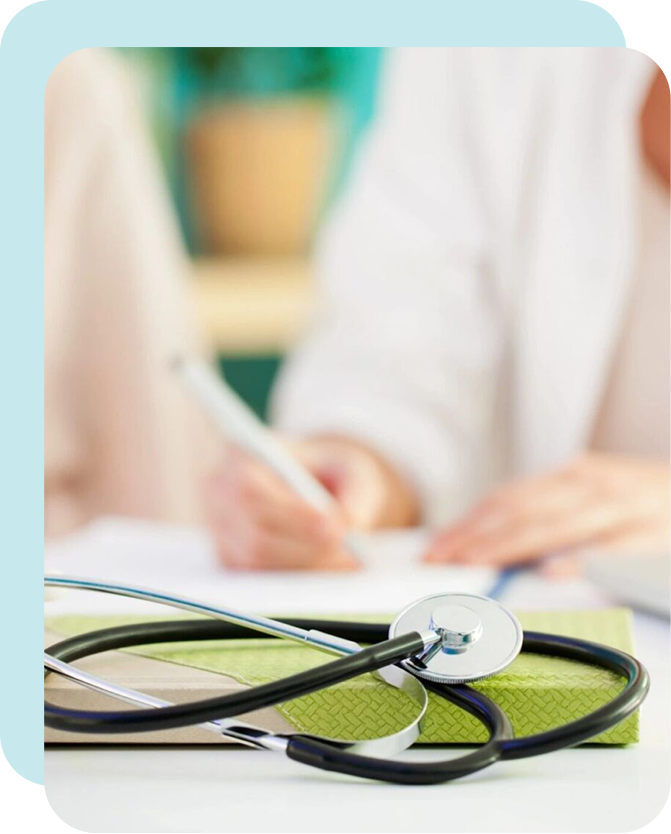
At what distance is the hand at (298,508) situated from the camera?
1.60 feet

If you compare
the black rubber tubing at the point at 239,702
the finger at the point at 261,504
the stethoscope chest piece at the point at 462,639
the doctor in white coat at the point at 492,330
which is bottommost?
the black rubber tubing at the point at 239,702

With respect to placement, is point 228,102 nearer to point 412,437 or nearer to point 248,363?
point 248,363

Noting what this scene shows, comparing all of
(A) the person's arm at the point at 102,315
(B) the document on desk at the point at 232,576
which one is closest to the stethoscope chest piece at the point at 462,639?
(B) the document on desk at the point at 232,576

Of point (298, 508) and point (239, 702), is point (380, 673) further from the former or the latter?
point (298, 508)

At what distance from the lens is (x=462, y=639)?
23cm

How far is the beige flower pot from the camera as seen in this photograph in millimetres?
1252

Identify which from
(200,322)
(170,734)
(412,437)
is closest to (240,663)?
(170,734)

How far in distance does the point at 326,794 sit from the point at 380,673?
0.03 m

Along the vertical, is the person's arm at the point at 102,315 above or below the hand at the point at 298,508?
above

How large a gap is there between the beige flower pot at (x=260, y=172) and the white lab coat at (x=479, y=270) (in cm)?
50

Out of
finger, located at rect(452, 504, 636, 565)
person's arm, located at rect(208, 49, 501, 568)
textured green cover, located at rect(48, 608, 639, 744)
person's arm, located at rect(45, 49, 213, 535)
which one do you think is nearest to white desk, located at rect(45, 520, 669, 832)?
textured green cover, located at rect(48, 608, 639, 744)

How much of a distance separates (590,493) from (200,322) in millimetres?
759

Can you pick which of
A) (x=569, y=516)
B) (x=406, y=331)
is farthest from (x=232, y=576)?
(x=406, y=331)

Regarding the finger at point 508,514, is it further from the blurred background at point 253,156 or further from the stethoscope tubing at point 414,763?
the blurred background at point 253,156
